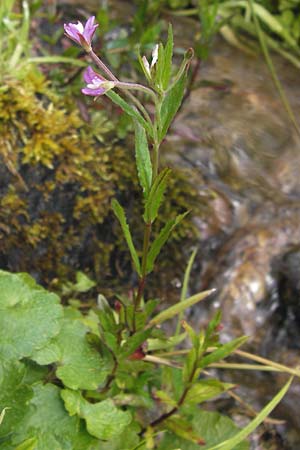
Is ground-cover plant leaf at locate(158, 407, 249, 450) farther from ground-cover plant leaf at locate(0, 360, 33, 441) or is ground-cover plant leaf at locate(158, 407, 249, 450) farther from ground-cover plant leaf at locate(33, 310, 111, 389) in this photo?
ground-cover plant leaf at locate(0, 360, 33, 441)

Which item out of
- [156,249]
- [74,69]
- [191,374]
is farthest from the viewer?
[74,69]

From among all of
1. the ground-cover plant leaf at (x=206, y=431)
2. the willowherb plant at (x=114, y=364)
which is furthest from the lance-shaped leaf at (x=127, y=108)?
the ground-cover plant leaf at (x=206, y=431)

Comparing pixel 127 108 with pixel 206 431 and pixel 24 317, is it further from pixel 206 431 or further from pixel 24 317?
pixel 206 431

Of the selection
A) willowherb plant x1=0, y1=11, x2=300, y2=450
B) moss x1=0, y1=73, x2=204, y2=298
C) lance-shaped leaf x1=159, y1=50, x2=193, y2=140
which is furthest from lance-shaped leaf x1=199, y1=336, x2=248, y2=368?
moss x1=0, y1=73, x2=204, y2=298

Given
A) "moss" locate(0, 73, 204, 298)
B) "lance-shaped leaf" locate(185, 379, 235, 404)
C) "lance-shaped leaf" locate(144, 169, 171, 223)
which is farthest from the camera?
"moss" locate(0, 73, 204, 298)

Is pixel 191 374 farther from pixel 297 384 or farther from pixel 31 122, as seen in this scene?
pixel 31 122

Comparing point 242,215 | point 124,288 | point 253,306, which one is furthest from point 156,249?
point 242,215
